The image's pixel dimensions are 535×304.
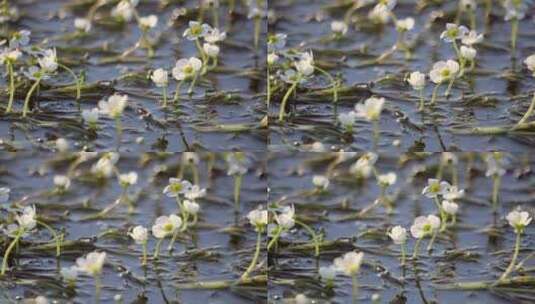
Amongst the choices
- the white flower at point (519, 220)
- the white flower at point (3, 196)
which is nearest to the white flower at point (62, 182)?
the white flower at point (3, 196)

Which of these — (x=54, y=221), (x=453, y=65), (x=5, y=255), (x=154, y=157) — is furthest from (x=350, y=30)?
(x=5, y=255)

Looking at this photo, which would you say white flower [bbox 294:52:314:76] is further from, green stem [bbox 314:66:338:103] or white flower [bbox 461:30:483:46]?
white flower [bbox 461:30:483:46]

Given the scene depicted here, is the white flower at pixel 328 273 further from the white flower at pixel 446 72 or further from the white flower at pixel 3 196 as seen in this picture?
the white flower at pixel 3 196

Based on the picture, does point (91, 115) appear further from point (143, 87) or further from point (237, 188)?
point (237, 188)

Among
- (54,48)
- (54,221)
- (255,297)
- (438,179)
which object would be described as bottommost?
(255,297)

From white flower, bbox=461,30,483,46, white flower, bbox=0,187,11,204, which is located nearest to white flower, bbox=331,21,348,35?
white flower, bbox=461,30,483,46

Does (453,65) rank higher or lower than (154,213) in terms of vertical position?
higher

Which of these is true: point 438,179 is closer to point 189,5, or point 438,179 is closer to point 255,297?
point 255,297
